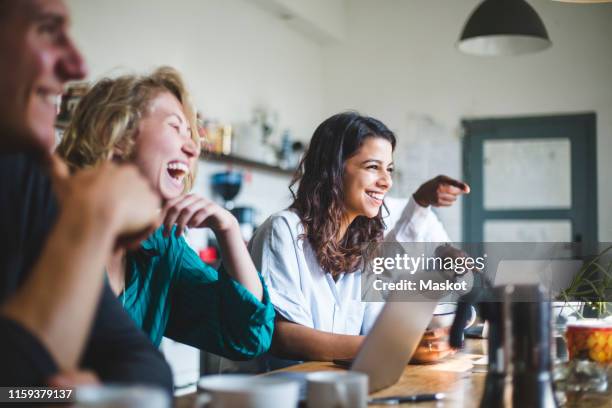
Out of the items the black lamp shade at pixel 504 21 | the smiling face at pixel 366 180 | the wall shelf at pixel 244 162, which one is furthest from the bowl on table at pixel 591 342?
the wall shelf at pixel 244 162

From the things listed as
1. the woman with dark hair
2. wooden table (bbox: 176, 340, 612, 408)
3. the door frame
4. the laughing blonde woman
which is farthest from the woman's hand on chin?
the door frame

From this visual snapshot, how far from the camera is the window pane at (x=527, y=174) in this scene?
5.58 meters

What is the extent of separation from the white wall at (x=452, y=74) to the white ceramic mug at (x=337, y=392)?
482 centimetres

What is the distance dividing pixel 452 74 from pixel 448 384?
4938 millimetres

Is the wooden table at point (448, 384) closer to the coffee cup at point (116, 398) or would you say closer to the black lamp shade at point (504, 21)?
the coffee cup at point (116, 398)

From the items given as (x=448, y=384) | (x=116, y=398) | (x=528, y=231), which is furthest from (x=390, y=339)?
(x=528, y=231)

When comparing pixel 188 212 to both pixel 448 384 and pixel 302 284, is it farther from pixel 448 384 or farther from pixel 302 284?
pixel 302 284

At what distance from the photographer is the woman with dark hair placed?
1.84m

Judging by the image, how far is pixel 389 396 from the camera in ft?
3.84

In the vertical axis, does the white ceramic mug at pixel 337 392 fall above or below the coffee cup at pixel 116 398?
below

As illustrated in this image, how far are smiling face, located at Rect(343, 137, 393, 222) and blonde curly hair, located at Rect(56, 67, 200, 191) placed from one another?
2.73ft

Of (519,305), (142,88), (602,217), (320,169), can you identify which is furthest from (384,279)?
(602,217)

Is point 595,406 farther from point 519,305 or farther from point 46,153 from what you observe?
point 46,153

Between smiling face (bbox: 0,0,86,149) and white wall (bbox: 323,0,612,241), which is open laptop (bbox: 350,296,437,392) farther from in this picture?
white wall (bbox: 323,0,612,241)
